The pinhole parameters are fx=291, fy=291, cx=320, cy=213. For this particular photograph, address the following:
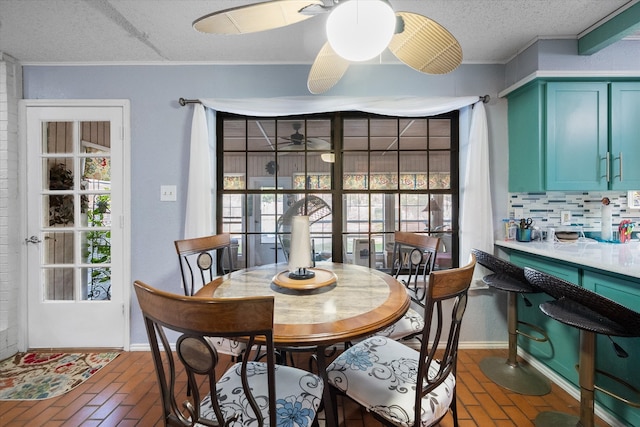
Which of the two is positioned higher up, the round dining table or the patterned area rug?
the round dining table

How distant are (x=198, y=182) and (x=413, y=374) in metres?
1.91

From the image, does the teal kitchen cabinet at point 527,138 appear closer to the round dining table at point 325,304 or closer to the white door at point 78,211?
the round dining table at point 325,304

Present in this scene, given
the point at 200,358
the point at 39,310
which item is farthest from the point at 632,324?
the point at 39,310

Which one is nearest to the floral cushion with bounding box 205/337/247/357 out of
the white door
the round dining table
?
the round dining table

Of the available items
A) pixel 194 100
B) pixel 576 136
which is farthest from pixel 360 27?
pixel 576 136

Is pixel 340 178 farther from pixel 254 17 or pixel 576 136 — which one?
pixel 576 136

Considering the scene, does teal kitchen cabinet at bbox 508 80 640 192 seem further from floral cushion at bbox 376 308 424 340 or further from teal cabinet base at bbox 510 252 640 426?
floral cushion at bbox 376 308 424 340

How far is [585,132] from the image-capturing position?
2.04m

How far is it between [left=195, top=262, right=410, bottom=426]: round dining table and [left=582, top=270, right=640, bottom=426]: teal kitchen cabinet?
1.08 metres

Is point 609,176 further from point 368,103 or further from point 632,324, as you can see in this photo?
point 368,103

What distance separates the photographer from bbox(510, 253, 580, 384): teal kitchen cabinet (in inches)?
69.4

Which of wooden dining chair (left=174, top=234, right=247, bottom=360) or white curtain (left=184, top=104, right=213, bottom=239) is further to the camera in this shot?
white curtain (left=184, top=104, right=213, bottom=239)

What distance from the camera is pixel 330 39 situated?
1082 mm

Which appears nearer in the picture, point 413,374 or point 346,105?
point 413,374
